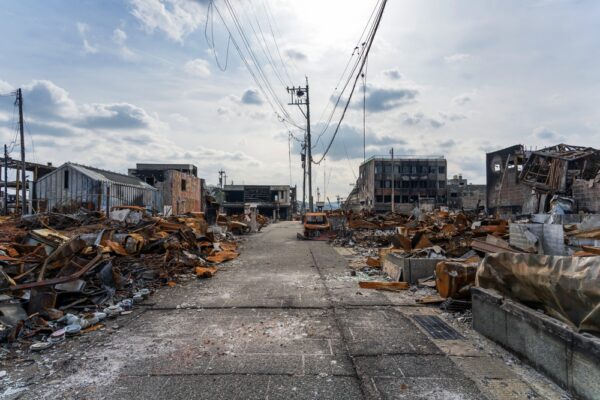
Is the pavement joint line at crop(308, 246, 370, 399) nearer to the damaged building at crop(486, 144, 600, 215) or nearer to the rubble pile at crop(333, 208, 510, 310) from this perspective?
the rubble pile at crop(333, 208, 510, 310)

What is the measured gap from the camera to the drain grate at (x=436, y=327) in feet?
16.8

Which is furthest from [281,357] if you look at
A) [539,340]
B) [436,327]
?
[539,340]

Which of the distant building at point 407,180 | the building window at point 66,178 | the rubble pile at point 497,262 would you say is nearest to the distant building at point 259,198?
the distant building at point 407,180

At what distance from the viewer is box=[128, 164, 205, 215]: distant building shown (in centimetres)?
2780

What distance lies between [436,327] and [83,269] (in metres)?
6.59

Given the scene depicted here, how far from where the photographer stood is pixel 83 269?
7203mm

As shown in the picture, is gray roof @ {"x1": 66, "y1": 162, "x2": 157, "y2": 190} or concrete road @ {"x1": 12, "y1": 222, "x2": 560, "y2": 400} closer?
concrete road @ {"x1": 12, "y1": 222, "x2": 560, "y2": 400}

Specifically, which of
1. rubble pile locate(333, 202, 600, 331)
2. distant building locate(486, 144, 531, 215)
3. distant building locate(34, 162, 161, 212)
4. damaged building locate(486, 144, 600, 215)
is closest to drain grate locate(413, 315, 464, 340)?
rubble pile locate(333, 202, 600, 331)

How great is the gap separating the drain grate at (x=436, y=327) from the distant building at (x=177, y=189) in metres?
20.7

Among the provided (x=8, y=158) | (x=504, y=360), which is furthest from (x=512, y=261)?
(x=8, y=158)

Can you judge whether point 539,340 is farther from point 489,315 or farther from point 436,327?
point 436,327

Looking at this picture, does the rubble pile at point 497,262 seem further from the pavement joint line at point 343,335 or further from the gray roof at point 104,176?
the gray roof at point 104,176

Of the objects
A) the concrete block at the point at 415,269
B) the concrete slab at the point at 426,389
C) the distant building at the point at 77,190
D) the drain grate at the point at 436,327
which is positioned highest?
the distant building at the point at 77,190

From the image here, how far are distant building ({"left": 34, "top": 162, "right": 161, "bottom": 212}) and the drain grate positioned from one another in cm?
1935
